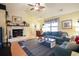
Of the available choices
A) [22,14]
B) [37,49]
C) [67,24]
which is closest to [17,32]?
[22,14]

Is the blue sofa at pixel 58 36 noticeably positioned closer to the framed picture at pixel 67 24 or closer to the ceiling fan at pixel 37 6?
the framed picture at pixel 67 24

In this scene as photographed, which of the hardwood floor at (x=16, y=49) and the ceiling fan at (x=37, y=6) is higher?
the ceiling fan at (x=37, y=6)

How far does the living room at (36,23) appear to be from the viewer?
286cm

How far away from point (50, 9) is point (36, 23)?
39 centimetres

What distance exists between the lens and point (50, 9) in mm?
2898

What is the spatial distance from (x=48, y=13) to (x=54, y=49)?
0.73 meters

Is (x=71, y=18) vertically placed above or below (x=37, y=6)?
below

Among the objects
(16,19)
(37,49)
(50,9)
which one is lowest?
(37,49)

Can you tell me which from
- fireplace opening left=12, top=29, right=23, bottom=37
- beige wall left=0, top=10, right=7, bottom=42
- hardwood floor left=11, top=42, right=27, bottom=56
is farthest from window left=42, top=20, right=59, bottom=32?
beige wall left=0, top=10, right=7, bottom=42

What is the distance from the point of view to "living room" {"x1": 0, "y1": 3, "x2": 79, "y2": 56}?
2855mm

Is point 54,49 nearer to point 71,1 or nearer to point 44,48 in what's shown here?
point 44,48

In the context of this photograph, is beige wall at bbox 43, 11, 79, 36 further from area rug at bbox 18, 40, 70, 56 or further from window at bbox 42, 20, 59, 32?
area rug at bbox 18, 40, 70, 56

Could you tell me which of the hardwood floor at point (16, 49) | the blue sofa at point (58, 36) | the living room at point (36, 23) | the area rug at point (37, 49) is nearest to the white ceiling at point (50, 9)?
the living room at point (36, 23)

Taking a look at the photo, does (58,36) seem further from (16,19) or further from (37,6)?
(16,19)
